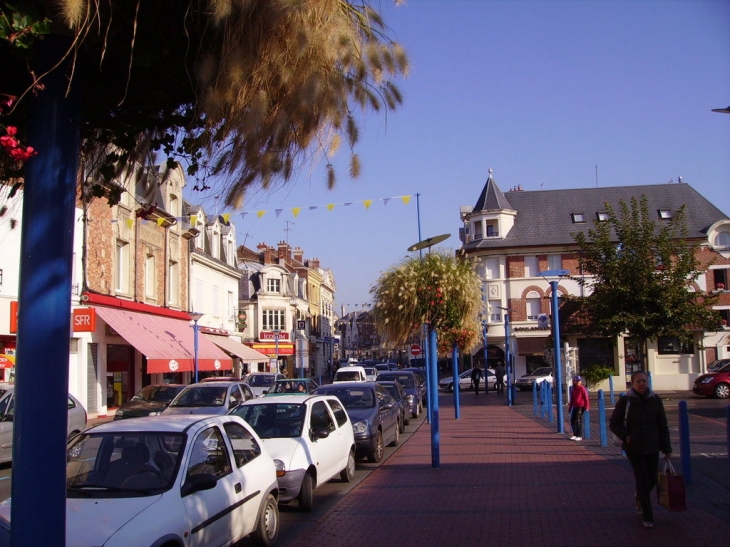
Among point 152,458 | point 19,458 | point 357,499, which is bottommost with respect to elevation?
point 357,499

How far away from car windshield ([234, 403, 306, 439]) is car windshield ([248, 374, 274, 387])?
19.3 meters

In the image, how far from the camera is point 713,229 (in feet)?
149

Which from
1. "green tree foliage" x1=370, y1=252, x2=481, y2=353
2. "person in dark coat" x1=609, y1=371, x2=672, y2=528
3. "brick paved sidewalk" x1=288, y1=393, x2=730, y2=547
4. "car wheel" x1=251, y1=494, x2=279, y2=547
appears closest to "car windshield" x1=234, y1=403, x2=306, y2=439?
"brick paved sidewalk" x1=288, y1=393, x2=730, y2=547

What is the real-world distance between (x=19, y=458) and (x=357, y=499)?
24.3ft

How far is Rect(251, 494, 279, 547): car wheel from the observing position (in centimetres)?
742

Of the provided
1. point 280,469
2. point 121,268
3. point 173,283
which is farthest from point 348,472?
point 173,283

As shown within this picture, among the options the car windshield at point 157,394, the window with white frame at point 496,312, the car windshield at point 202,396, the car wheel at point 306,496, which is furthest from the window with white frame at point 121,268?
the window with white frame at point 496,312

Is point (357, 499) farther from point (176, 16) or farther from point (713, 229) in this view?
point (713, 229)

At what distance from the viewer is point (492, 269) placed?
49438 mm

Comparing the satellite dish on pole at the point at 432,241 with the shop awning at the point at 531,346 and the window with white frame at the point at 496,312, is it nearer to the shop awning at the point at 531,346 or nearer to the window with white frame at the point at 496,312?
the window with white frame at the point at 496,312

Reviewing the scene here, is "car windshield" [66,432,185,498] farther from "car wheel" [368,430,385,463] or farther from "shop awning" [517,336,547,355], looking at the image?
"shop awning" [517,336,547,355]

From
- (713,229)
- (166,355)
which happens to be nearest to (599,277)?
(166,355)

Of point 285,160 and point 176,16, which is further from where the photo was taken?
point 285,160

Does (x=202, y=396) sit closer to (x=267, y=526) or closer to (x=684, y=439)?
(x=267, y=526)
